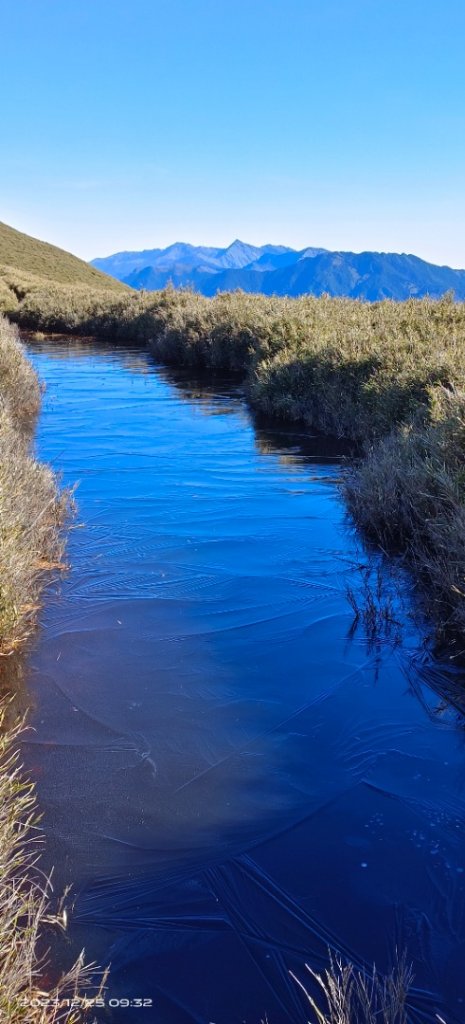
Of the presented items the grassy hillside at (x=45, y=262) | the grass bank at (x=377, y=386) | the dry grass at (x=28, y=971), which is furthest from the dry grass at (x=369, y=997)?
the grassy hillside at (x=45, y=262)

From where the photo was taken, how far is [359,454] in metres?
11.8

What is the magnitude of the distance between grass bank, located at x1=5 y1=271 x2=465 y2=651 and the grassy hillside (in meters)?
40.0

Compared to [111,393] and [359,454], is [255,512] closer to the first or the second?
[359,454]

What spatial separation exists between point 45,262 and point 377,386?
65.5 m

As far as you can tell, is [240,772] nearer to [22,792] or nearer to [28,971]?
[22,792]

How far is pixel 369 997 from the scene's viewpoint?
279 centimetres

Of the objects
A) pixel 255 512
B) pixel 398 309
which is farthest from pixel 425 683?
pixel 398 309

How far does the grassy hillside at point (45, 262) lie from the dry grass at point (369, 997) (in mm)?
62042

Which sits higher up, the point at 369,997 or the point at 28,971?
the point at 28,971

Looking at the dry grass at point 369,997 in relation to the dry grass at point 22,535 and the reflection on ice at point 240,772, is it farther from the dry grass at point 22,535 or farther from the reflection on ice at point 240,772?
the dry grass at point 22,535

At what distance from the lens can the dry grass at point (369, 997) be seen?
2547mm

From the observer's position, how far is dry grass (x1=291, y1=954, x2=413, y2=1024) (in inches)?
100

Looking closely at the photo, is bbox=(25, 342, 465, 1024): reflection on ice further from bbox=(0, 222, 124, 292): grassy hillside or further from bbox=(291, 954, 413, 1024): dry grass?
bbox=(0, 222, 124, 292): grassy hillside

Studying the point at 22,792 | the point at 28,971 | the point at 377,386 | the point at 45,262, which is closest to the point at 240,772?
the point at 22,792
